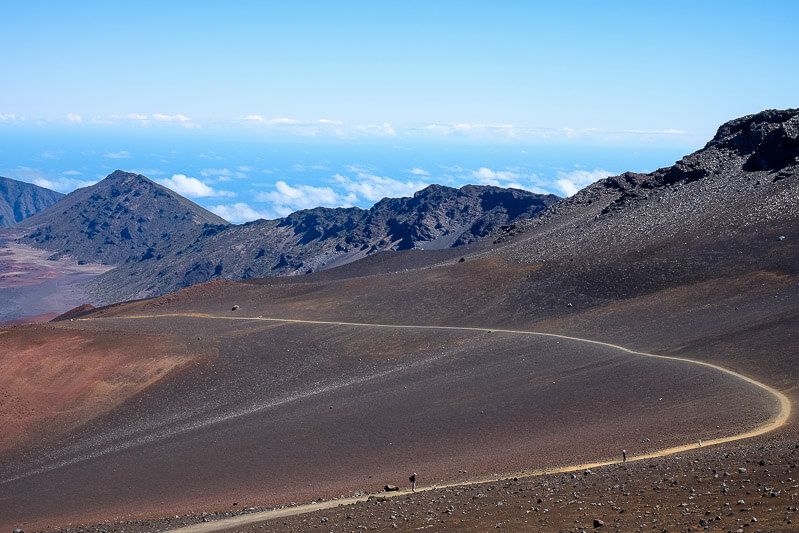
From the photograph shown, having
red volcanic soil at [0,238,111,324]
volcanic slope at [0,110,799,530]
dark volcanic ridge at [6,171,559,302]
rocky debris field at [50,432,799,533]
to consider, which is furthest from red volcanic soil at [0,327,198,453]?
dark volcanic ridge at [6,171,559,302]

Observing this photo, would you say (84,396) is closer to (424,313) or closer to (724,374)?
(424,313)

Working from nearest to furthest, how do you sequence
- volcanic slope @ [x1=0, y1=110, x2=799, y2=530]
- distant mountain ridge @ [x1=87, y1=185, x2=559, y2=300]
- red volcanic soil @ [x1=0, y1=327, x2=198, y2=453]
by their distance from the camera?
volcanic slope @ [x1=0, y1=110, x2=799, y2=530] < red volcanic soil @ [x1=0, y1=327, x2=198, y2=453] < distant mountain ridge @ [x1=87, y1=185, x2=559, y2=300]

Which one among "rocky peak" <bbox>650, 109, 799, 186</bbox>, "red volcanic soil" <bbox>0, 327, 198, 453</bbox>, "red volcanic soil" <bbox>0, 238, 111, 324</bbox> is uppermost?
"rocky peak" <bbox>650, 109, 799, 186</bbox>

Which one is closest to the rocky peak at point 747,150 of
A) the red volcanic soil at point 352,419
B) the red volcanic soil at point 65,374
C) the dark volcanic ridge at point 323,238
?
the red volcanic soil at point 352,419

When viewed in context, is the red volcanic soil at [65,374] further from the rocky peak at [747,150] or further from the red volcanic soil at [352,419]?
the rocky peak at [747,150]

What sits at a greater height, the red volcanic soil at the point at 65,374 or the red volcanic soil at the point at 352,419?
the red volcanic soil at the point at 65,374

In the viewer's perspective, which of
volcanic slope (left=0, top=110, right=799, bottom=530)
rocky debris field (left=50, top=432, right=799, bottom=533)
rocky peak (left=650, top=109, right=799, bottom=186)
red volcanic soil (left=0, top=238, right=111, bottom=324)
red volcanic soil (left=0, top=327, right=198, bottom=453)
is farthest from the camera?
red volcanic soil (left=0, top=238, right=111, bottom=324)

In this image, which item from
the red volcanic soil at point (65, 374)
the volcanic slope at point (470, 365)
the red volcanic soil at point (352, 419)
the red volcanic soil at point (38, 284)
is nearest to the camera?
the red volcanic soil at point (352, 419)

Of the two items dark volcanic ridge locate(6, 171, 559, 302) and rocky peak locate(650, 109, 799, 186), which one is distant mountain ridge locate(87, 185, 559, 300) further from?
rocky peak locate(650, 109, 799, 186)

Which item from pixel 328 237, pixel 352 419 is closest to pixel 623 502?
pixel 352 419
